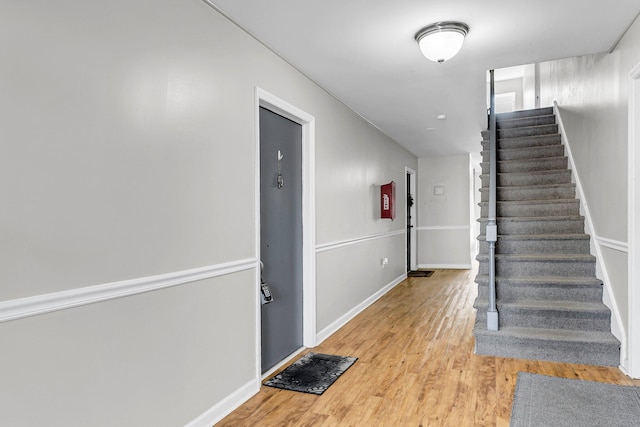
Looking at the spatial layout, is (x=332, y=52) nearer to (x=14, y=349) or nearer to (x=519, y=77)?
(x=14, y=349)

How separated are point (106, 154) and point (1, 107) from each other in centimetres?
38

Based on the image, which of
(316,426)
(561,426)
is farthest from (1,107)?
(561,426)

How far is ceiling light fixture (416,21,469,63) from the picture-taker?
2.47 metres

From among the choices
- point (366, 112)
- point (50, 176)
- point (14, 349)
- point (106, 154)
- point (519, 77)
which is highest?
point (519, 77)

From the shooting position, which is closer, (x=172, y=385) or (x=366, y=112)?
(x=172, y=385)

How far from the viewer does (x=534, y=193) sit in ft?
15.0

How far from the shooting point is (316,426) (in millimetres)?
2170

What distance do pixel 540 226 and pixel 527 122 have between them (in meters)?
2.13

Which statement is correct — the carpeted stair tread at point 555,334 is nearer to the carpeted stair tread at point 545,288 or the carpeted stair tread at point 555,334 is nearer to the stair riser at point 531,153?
the carpeted stair tread at point 545,288

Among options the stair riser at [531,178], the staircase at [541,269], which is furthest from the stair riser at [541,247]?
the stair riser at [531,178]

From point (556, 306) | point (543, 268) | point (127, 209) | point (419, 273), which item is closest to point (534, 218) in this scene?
point (543, 268)

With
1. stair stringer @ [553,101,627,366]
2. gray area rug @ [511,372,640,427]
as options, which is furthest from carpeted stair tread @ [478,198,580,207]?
gray area rug @ [511,372,640,427]

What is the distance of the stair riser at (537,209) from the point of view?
4.22m

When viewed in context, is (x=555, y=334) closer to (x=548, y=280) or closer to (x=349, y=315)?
(x=548, y=280)
